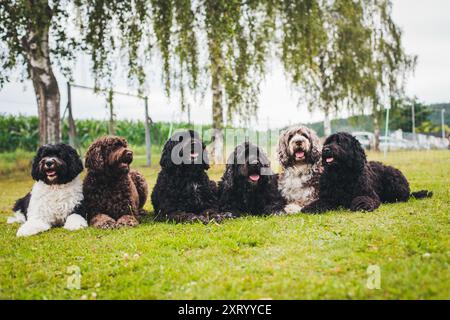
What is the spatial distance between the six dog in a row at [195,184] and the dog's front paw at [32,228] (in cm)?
1

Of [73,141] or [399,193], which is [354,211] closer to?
[399,193]

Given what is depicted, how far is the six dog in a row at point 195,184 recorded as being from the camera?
639cm

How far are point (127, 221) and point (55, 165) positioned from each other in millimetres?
1302

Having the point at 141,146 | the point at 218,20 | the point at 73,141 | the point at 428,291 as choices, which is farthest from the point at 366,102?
the point at 428,291

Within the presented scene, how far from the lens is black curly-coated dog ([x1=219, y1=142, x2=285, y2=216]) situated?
6.61m

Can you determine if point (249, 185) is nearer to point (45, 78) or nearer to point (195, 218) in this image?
point (195, 218)

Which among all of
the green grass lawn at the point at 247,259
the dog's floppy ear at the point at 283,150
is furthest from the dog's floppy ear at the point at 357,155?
the dog's floppy ear at the point at 283,150

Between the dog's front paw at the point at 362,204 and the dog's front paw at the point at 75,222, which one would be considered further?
the dog's front paw at the point at 362,204

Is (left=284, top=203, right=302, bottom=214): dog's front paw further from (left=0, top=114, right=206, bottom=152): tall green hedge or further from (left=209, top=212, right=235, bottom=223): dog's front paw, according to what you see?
(left=0, top=114, right=206, bottom=152): tall green hedge

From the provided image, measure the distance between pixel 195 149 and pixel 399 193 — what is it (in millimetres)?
3660

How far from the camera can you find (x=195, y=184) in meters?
6.56

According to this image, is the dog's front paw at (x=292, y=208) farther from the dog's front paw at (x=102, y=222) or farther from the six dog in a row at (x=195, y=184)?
the dog's front paw at (x=102, y=222)

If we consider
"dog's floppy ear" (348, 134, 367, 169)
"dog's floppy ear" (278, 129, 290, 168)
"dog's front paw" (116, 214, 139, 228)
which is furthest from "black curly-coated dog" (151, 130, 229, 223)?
"dog's floppy ear" (348, 134, 367, 169)

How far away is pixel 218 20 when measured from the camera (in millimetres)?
10703
